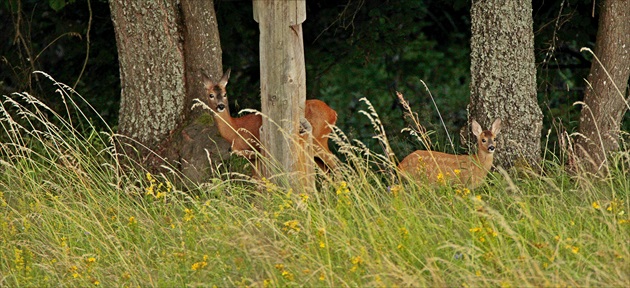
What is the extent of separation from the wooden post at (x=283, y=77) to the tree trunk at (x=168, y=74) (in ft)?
4.81

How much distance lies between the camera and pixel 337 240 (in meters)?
4.94

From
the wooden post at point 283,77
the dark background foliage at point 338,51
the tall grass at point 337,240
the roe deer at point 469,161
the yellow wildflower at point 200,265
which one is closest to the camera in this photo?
the tall grass at point 337,240

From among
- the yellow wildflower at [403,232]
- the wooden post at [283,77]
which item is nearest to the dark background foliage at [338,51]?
the wooden post at [283,77]

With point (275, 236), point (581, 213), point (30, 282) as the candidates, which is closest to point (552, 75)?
point (581, 213)

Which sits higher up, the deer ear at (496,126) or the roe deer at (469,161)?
the deer ear at (496,126)

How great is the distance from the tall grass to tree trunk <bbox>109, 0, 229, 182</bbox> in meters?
1.49

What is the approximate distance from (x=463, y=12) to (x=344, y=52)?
1808 mm

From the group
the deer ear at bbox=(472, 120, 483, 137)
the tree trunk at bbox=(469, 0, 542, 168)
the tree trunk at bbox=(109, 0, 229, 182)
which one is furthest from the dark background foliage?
the deer ear at bbox=(472, 120, 483, 137)

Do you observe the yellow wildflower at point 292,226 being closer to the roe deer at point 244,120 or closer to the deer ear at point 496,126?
the deer ear at point 496,126

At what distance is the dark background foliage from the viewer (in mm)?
9336

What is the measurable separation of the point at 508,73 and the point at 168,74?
98.0 inches

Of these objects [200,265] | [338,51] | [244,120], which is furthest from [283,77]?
[338,51]

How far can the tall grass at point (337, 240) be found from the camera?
4578mm

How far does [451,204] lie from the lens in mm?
5504
